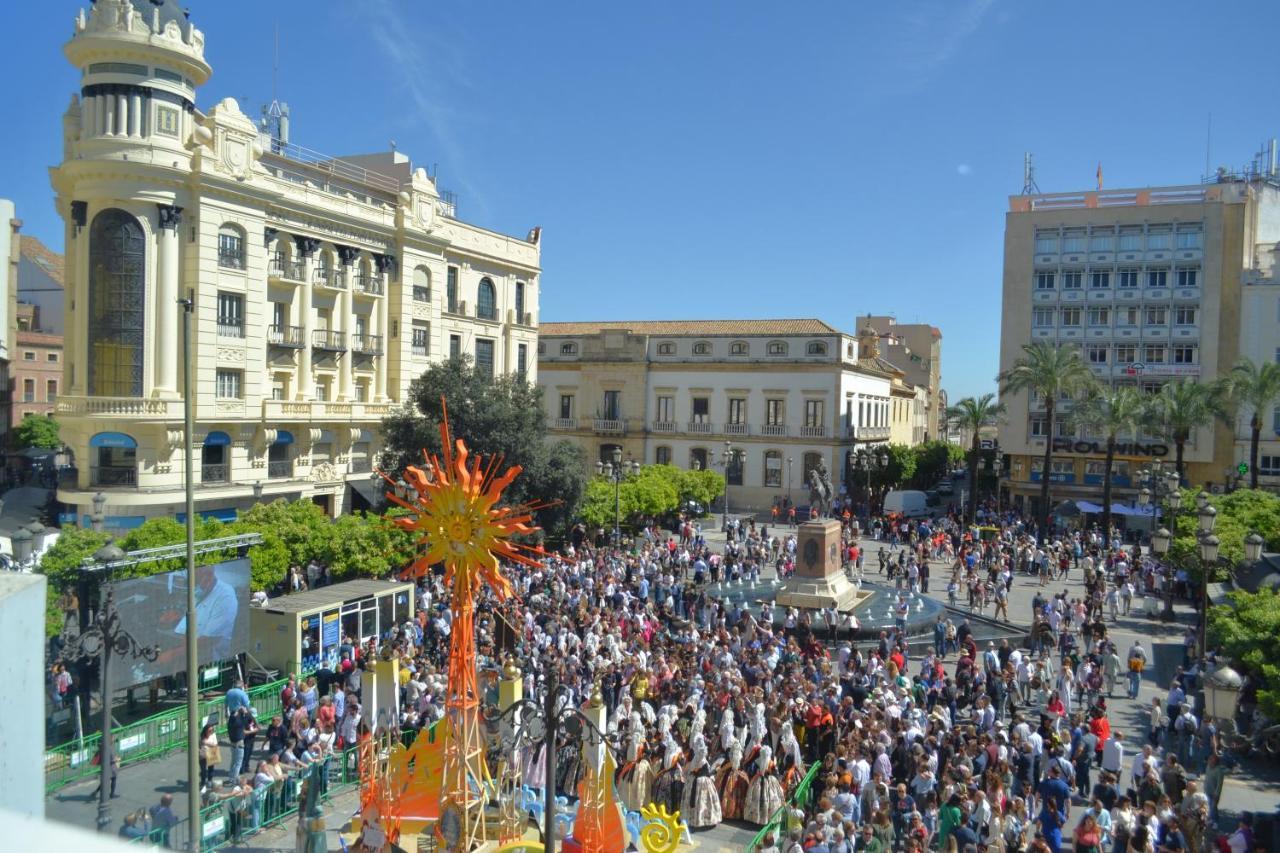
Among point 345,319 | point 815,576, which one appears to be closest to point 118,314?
point 345,319

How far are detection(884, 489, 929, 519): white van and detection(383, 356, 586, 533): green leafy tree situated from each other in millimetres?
19898

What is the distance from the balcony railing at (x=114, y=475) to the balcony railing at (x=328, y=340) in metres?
7.85

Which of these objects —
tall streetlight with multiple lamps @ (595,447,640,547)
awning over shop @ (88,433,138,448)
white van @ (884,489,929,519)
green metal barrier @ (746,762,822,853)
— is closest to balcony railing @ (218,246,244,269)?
awning over shop @ (88,433,138,448)

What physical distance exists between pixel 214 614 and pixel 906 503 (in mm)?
36655

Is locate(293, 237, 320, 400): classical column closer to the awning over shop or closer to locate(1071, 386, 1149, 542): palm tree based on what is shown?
the awning over shop

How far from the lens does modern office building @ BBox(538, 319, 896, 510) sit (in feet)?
176

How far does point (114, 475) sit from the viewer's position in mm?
29688

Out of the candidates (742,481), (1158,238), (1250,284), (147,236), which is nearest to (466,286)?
(147,236)

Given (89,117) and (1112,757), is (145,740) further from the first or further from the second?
(89,117)

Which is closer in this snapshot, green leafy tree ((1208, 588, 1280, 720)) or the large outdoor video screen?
green leafy tree ((1208, 588, 1280, 720))

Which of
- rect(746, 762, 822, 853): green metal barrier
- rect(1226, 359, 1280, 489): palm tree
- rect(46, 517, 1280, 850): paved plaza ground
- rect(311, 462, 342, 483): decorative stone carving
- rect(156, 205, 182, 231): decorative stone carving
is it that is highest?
rect(156, 205, 182, 231): decorative stone carving

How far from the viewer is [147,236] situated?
97.4ft

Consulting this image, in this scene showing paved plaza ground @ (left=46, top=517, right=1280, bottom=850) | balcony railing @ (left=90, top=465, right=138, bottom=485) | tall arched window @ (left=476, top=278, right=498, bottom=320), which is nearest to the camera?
paved plaza ground @ (left=46, top=517, right=1280, bottom=850)

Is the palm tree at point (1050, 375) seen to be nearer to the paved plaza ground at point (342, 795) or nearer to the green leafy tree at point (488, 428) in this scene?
the green leafy tree at point (488, 428)
